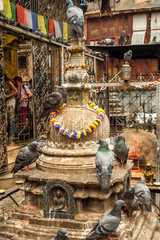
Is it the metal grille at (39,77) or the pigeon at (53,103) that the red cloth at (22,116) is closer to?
the metal grille at (39,77)

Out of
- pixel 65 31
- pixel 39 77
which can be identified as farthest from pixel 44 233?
pixel 65 31

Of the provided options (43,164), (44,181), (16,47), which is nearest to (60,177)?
(44,181)

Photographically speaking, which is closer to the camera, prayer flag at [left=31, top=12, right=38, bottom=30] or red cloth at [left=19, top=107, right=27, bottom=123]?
prayer flag at [left=31, top=12, right=38, bottom=30]

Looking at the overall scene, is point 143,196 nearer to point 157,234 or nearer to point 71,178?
point 157,234

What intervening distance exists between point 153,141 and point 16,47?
8774 mm

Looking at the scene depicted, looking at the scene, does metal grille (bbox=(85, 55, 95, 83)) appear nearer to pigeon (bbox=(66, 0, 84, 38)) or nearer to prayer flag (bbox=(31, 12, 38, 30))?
prayer flag (bbox=(31, 12, 38, 30))

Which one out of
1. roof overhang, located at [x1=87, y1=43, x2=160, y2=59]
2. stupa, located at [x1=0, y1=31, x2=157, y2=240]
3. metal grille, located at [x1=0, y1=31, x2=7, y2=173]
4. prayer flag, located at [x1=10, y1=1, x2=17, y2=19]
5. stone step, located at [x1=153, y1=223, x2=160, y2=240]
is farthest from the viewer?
roof overhang, located at [x1=87, y1=43, x2=160, y2=59]

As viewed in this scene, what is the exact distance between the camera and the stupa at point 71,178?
455 centimetres

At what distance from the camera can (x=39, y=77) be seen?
11352 mm

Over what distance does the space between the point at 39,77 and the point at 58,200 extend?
24.9 ft

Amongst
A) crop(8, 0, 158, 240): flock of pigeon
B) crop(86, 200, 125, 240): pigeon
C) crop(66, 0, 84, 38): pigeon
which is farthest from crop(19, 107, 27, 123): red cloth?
crop(86, 200, 125, 240): pigeon

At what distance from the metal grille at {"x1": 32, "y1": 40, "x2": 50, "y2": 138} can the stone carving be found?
6.03 metres

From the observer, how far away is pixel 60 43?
41.4 feet

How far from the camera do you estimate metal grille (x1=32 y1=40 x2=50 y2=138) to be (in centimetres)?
1091
